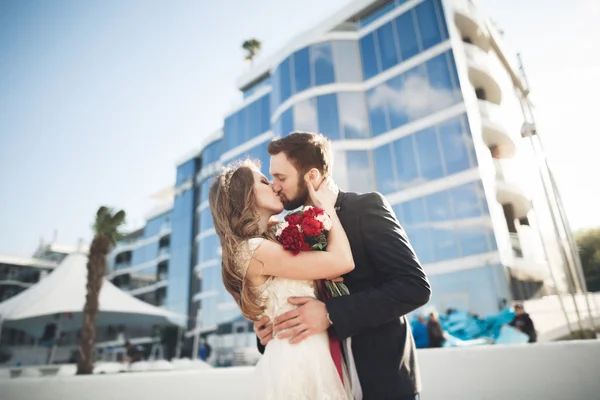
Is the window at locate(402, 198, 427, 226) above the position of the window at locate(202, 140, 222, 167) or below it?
below

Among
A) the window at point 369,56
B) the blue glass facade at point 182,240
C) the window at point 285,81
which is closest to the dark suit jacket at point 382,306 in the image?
the window at point 369,56

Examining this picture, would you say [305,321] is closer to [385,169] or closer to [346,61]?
[385,169]

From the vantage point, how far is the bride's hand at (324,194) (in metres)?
2.23

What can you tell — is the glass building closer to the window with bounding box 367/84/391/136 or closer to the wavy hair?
the window with bounding box 367/84/391/136

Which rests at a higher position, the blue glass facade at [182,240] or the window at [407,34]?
the window at [407,34]

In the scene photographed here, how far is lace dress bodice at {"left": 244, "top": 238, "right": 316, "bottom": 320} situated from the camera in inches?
85.4

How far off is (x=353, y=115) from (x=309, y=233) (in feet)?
67.9

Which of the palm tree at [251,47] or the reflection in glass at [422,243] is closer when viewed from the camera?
the reflection in glass at [422,243]

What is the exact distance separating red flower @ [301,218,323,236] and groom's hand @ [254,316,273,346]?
2.29 feet

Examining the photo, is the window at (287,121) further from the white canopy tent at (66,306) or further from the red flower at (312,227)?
the red flower at (312,227)

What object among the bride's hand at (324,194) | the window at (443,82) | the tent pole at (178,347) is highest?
the window at (443,82)

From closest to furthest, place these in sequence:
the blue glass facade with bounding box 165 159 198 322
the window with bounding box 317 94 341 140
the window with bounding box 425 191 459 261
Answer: the window with bounding box 425 191 459 261 → the window with bounding box 317 94 341 140 → the blue glass facade with bounding box 165 159 198 322

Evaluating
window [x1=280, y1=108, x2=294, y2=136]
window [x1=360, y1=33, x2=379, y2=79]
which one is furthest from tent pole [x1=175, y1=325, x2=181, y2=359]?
window [x1=360, y1=33, x2=379, y2=79]

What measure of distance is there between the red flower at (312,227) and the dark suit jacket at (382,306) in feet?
0.86
